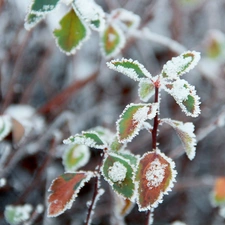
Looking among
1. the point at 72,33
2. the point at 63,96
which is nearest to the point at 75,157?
the point at 72,33

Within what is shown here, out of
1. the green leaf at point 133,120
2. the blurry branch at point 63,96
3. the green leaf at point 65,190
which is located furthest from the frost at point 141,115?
the blurry branch at point 63,96

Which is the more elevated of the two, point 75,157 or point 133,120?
point 133,120

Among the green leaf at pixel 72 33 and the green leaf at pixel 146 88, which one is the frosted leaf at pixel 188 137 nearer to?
the green leaf at pixel 146 88

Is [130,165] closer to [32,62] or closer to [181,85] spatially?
[181,85]

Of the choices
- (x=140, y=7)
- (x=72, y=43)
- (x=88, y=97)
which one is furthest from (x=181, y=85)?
(x=140, y=7)

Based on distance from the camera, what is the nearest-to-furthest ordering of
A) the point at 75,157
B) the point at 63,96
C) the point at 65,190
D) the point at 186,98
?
the point at 186,98 < the point at 65,190 < the point at 75,157 < the point at 63,96

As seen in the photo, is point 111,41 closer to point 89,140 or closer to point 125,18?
point 125,18
